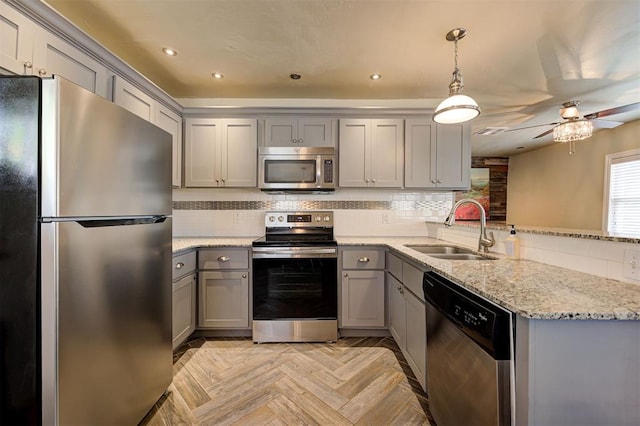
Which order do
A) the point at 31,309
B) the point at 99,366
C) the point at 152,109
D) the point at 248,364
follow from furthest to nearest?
the point at 152,109 < the point at 248,364 < the point at 99,366 < the point at 31,309

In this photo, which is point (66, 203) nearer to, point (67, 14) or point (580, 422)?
point (67, 14)

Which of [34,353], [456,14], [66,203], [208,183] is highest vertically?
[456,14]

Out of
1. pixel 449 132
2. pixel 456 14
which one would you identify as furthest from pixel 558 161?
pixel 456 14

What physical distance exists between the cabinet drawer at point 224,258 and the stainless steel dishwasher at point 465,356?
1630 mm

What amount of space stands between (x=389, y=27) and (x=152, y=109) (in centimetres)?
200

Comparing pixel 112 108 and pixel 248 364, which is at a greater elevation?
pixel 112 108

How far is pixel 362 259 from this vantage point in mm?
2441

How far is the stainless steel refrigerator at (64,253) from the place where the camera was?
922 mm

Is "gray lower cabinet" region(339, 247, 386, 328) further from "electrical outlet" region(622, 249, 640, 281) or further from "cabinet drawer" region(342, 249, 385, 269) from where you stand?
"electrical outlet" region(622, 249, 640, 281)

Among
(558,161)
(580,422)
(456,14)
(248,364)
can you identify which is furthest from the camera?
(558,161)

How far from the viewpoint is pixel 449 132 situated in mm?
2725

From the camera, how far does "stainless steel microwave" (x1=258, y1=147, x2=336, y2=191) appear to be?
8.60 ft

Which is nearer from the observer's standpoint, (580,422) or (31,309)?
(580,422)

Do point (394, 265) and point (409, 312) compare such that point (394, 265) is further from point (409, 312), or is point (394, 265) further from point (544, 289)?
point (544, 289)
